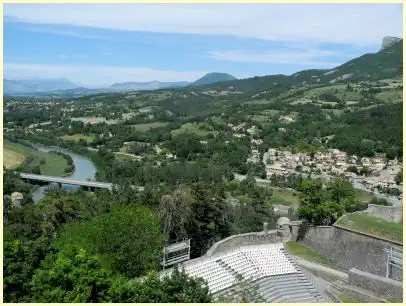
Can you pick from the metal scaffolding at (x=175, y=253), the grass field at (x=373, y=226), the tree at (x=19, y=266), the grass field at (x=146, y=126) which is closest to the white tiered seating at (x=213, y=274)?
the metal scaffolding at (x=175, y=253)

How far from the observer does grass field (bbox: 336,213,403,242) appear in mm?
16375

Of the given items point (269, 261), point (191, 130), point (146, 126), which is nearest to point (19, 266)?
point (269, 261)

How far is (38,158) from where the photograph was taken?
72.0m

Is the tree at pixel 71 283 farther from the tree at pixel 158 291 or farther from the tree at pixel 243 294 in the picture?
the tree at pixel 243 294

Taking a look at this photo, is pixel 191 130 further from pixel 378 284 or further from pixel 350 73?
pixel 350 73

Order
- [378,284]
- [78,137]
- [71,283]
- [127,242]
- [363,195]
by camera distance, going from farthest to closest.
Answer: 1. [78,137]
2. [363,195]
3. [127,242]
4. [378,284]
5. [71,283]

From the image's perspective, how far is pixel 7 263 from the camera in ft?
44.1

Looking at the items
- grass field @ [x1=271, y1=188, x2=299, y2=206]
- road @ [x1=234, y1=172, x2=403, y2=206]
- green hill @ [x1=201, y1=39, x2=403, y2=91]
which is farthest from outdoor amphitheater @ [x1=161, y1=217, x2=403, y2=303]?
green hill @ [x1=201, y1=39, x2=403, y2=91]

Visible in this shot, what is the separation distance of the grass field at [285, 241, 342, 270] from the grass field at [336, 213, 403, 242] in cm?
128

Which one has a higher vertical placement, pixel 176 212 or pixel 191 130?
pixel 176 212

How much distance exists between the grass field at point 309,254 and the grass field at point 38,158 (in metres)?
51.1

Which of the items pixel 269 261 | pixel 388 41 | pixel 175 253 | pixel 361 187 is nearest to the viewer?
pixel 269 261

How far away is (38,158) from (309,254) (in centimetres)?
6029

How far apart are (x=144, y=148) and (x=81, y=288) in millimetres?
66837
